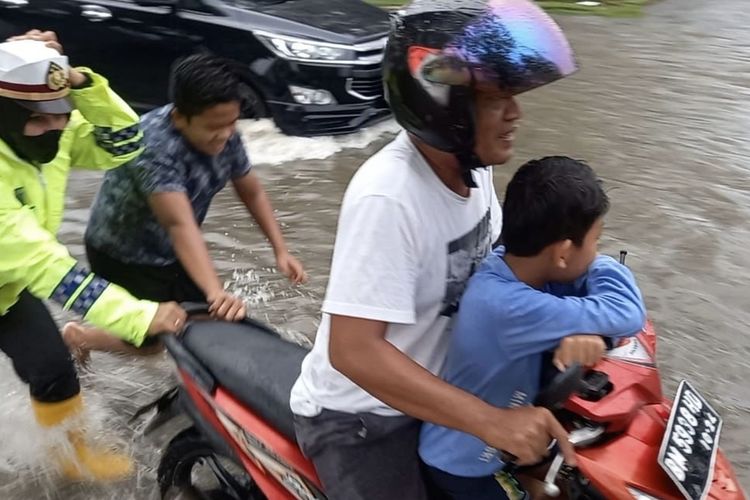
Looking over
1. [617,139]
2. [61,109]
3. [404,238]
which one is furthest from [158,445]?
[617,139]

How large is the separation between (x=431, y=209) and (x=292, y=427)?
81cm

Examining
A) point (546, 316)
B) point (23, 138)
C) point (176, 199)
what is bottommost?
point (176, 199)

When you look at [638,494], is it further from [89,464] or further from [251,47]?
[251,47]

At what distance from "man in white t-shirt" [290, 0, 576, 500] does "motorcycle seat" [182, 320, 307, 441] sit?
0.49 m

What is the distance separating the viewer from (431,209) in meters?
1.95

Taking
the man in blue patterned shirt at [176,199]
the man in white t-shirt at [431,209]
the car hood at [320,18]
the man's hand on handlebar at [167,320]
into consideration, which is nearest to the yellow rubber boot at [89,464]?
the man in blue patterned shirt at [176,199]

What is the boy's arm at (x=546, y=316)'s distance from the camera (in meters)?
1.83

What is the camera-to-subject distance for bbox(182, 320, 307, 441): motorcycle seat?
2.50 metres

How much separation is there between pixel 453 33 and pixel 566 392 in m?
0.78

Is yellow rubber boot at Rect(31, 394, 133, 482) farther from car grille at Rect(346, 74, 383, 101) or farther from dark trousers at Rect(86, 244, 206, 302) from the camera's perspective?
car grille at Rect(346, 74, 383, 101)

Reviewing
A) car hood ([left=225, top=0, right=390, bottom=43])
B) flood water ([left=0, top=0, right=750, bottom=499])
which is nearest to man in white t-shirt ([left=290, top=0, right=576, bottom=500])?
flood water ([left=0, top=0, right=750, bottom=499])

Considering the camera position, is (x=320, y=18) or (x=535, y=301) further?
(x=320, y=18)

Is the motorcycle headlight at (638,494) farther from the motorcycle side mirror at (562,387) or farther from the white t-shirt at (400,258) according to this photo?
the white t-shirt at (400,258)

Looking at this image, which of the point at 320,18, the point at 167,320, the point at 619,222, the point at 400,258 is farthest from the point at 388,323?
the point at 320,18
